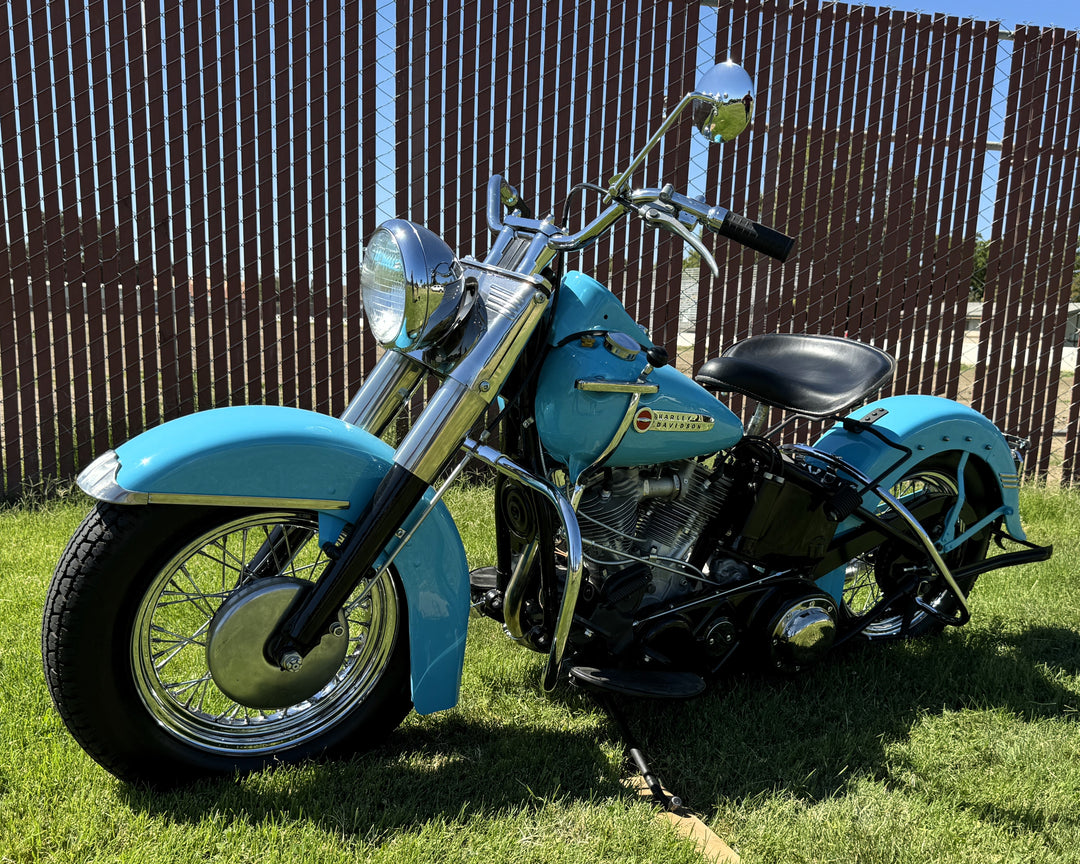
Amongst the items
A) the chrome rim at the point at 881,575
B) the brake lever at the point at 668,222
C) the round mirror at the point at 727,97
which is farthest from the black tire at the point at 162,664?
the chrome rim at the point at 881,575

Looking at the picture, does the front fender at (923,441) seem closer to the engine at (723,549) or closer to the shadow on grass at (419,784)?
the engine at (723,549)

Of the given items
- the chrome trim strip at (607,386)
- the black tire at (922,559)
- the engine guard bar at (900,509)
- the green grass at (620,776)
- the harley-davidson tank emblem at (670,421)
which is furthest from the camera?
the black tire at (922,559)

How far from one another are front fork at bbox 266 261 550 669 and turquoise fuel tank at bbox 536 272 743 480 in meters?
0.15

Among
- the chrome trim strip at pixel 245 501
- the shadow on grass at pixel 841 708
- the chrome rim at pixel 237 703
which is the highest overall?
the chrome trim strip at pixel 245 501

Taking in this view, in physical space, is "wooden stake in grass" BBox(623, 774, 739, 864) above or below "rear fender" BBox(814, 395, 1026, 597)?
below

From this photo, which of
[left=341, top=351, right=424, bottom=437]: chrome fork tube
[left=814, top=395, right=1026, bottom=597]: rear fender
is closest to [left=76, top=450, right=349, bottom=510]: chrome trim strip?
[left=341, top=351, right=424, bottom=437]: chrome fork tube

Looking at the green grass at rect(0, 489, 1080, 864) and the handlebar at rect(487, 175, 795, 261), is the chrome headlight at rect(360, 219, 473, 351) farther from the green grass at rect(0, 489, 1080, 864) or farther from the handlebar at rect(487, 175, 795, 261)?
the green grass at rect(0, 489, 1080, 864)

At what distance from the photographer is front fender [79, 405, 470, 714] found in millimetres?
1879

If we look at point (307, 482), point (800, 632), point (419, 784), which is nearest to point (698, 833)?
point (419, 784)

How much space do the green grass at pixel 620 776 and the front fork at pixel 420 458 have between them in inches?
15.4

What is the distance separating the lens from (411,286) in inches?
75.1

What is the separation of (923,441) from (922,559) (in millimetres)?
391

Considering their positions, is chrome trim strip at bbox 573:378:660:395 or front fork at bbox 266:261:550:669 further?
chrome trim strip at bbox 573:378:660:395

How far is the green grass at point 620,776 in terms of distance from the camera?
6.31 feet
